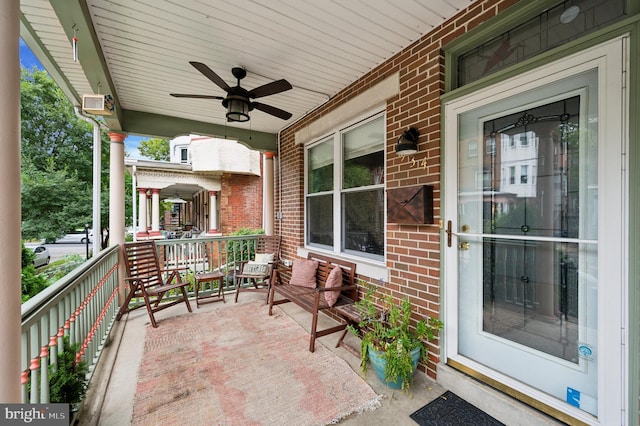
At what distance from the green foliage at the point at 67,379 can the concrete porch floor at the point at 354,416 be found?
0.84 ft

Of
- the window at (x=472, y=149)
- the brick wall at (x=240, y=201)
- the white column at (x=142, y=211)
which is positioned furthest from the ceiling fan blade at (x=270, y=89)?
the white column at (x=142, y=211)

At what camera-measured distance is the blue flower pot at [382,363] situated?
2.11 m

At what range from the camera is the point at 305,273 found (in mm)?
3619

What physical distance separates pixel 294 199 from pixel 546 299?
3546mm

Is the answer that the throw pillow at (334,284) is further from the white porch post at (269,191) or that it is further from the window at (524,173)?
the white porch post at (269,191)

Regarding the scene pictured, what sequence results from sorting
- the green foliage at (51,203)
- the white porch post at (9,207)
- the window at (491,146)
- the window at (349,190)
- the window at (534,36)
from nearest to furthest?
the white porch post at (9,207) → the window at (534,36) → the window at (491,146) → the window at (349,190) → the green foliage at (51,203)

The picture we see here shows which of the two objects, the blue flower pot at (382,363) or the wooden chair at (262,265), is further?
Answer: the wooden chair at (262,265)

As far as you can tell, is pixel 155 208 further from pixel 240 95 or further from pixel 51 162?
pixel 240 95

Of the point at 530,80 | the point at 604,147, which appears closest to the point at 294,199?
the point at 530,80

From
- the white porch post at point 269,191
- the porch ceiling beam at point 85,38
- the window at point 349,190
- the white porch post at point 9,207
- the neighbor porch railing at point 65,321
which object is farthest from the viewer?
the white porch post at point 269,191

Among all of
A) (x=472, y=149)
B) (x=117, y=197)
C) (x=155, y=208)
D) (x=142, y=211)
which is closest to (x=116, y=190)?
(x=117, y=197)

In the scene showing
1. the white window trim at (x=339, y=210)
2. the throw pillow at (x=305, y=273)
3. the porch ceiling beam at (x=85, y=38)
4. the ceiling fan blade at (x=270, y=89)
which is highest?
the porch ceiling beam at (x=85, y=38)

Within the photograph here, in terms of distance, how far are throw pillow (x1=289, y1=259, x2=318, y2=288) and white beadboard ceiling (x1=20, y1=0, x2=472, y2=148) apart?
7.49 ft

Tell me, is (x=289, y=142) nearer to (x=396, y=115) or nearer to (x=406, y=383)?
(x=396, y=115)
